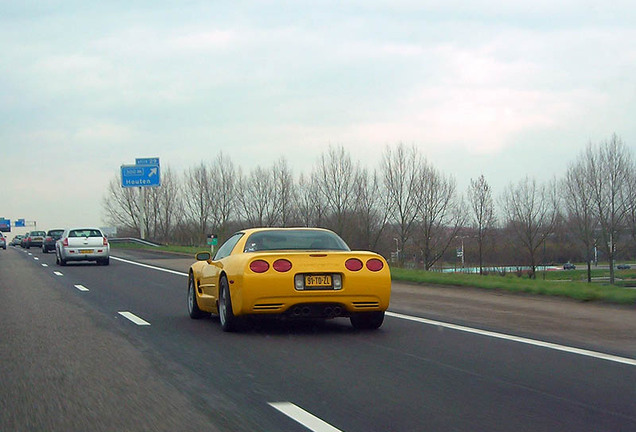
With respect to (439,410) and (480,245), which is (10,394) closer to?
(439,410)

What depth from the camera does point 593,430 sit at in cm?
496

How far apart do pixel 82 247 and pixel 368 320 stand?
22823 millimetres

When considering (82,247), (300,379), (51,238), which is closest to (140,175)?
(51,238)

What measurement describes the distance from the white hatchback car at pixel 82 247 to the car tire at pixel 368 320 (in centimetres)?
2221

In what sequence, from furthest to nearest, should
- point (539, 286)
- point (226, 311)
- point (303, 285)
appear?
1. point (539, 286)
2. point (226, 311)
3. point (303, 285)

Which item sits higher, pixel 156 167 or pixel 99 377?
pixel 156 167

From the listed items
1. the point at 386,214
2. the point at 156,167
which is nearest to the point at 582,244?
the point at 386,214

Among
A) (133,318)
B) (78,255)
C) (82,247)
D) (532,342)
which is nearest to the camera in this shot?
(532,342)

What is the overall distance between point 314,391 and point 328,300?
3.19 metres

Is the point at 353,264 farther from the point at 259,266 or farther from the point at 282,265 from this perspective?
the point at 259,266

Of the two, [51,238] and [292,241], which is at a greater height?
[292,241]

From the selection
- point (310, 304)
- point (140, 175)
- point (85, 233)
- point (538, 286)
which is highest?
point (140, 175)

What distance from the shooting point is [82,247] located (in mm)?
31062

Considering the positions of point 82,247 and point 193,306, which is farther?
point 82,247
